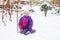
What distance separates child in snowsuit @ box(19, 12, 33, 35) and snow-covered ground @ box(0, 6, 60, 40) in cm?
3

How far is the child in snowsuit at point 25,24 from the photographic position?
1393 mm

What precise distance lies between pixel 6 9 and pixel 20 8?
4.5 inches

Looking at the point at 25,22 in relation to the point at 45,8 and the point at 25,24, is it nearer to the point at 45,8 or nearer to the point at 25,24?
the point at 25,24

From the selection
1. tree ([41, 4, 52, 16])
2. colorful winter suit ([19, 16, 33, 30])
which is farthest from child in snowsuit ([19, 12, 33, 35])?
tree ([41, 4, 52, 16])

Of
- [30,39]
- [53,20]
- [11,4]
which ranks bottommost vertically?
[30,39]

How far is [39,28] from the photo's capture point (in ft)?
4.55

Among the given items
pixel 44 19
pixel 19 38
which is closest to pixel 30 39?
pixel 19 38

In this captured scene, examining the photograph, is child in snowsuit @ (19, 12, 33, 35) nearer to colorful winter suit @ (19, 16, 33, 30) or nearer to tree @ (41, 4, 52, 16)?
colorful winter suit @ (19, 16, 33, 30)

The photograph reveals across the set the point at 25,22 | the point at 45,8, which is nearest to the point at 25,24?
the point at 25,22

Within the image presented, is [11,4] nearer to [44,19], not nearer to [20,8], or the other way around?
[20,8]

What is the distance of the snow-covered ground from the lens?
1374 millimetres

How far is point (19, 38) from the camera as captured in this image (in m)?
1.39

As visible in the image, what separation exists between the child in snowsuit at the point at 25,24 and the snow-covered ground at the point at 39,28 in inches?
1.1

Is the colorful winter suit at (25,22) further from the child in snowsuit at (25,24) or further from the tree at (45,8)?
the tree at (45,8)
